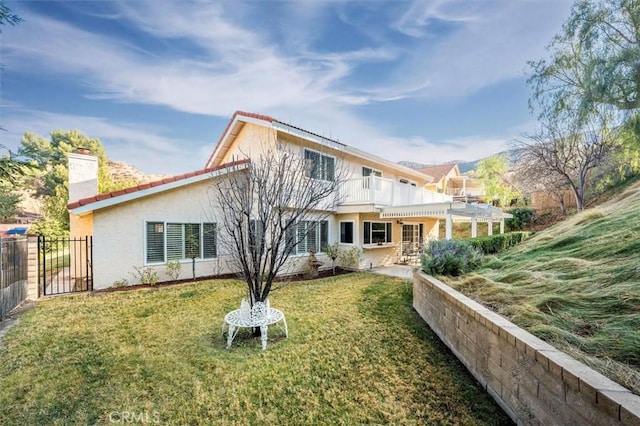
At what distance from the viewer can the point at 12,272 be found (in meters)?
6.46

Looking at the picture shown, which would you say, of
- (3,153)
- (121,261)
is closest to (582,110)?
(3,153)

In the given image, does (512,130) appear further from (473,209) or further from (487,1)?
(487,1)

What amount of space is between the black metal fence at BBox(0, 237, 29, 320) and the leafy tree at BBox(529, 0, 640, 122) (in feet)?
51.9

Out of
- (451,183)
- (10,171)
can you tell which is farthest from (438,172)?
(10,171)

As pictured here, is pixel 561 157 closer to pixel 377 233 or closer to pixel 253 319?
pixel 377 233

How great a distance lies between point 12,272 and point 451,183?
43.4m

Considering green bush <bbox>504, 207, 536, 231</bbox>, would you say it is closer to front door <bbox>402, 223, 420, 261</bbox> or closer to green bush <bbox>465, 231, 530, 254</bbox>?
green bush <bbox>465, 231, 530, 254</bbox>

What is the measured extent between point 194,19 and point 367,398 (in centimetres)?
1129

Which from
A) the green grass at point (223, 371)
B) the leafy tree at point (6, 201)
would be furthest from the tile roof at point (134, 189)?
the green grass at point (223, 371)

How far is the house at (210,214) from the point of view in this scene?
8.86 m

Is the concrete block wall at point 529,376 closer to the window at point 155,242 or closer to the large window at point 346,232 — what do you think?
the large window at point 346,232

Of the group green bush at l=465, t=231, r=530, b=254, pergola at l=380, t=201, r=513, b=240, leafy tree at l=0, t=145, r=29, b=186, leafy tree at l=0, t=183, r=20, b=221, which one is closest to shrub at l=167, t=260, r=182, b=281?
leafy tree at l=0, t=183, r=20, b=221

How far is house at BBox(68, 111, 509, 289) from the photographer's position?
8859 millimetres

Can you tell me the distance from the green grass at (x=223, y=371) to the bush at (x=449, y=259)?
1403mm
